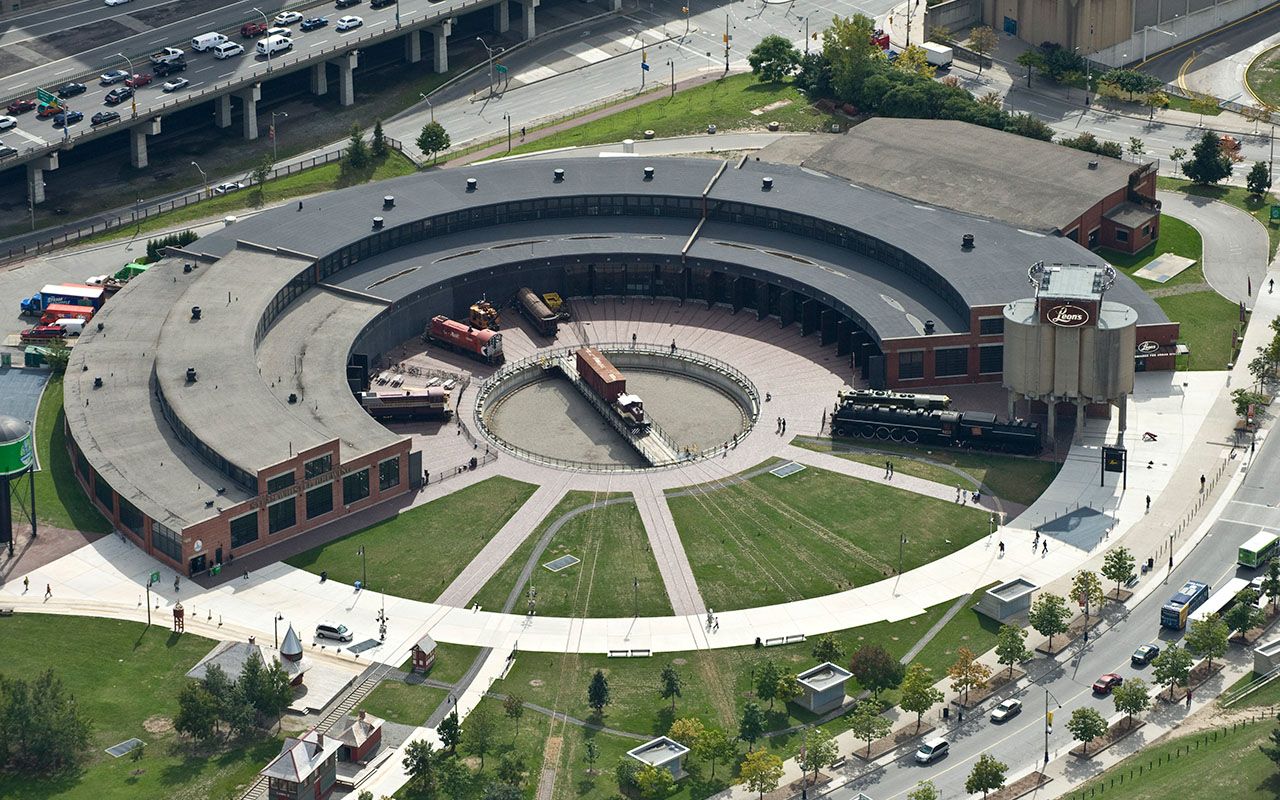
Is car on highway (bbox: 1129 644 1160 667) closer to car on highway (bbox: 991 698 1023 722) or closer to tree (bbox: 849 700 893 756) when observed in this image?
car on highway (bbox: 991 698 1023 722)

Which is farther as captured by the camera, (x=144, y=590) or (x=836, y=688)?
A: (x=144, y=590)

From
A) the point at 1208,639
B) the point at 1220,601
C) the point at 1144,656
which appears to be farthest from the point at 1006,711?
the point at 1220,601

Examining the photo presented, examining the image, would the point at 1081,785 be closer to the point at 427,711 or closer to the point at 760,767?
the point at 760,767

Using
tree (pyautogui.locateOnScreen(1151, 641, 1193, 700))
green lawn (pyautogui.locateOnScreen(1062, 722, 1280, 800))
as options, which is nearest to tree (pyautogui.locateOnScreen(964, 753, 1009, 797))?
green lawn (pyautogui.locateOnScreen(1062, 722, 1280, 800))

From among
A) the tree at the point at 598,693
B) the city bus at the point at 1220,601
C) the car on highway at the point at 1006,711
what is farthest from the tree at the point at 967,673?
the tree at the point at 598,693

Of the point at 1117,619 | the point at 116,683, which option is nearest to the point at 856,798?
the point at 1117,619

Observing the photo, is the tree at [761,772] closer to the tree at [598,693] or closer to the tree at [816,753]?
the tree at [816,753]
